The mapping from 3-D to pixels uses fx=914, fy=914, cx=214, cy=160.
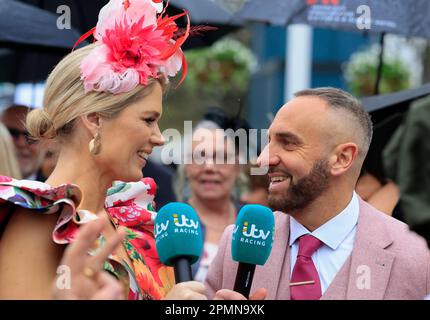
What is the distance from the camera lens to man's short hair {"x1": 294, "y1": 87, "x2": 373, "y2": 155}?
4242 millimetres

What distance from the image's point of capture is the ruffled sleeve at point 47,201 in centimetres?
321

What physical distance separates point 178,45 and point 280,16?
281 cm

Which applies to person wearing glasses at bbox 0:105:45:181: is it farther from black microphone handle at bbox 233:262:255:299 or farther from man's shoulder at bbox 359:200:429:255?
black microphone handle at bbox 233:262:255:299

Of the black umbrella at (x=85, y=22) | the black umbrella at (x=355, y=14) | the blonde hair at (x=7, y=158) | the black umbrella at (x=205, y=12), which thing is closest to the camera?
the blonde hair at (x=7, y=158)

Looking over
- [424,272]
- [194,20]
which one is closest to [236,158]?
[194,20]

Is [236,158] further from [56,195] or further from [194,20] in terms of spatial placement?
[56,195]

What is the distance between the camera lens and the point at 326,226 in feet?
13.1

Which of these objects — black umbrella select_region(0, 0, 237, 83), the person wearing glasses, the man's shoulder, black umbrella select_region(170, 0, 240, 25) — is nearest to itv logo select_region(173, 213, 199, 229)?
the man's shoulder

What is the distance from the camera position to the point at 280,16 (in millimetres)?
6664

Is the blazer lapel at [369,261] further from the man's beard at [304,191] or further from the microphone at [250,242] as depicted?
the microphone at [250,242]

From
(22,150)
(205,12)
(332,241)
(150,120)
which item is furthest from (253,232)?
(22,150)

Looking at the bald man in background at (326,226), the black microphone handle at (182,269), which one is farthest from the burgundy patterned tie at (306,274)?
the black microphone handle at (182,269)

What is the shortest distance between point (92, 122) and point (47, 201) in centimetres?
63

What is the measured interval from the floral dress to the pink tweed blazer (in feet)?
1.17
